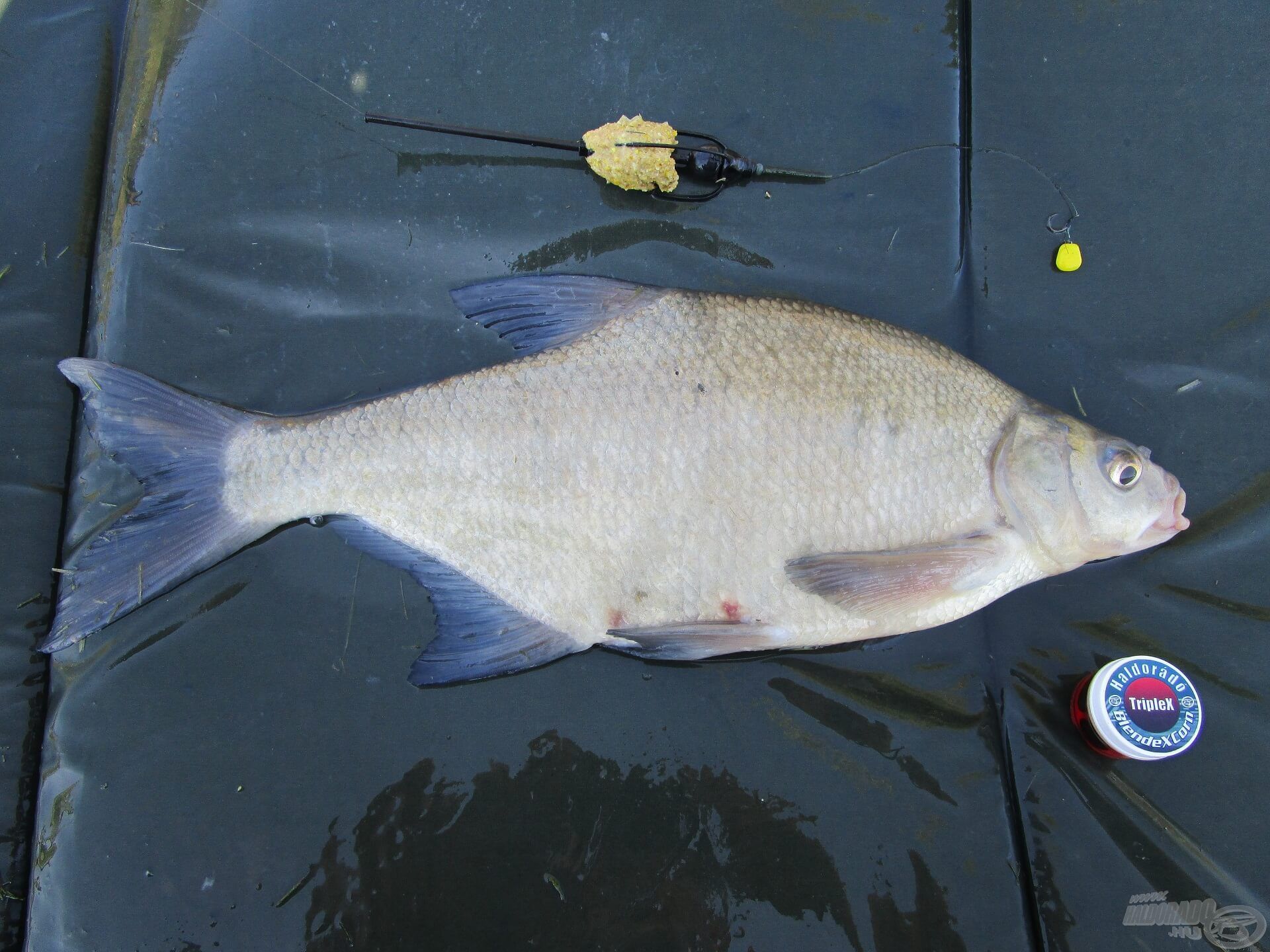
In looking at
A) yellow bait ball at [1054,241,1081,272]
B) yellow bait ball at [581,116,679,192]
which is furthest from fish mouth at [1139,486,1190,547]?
yellow bait ball at [581,116,679,192]

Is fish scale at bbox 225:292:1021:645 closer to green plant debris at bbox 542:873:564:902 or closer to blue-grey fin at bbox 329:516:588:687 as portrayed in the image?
blue-grey fin at bbox 329:516:588:687

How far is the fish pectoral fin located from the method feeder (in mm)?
989

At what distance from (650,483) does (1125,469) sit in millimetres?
1130

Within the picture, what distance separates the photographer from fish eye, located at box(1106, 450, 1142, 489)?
1.65m

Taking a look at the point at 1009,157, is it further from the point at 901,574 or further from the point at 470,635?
the point at 470,635

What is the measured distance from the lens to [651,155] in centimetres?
171

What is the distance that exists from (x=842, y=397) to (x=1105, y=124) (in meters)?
1.13

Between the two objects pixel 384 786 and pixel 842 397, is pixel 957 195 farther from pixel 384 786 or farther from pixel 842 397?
pixel 384 786

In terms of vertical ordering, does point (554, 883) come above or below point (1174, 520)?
below

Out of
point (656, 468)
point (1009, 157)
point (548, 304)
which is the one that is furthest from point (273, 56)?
point (1009, 157)

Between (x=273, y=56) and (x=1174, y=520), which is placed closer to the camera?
(x=1174, y=520)

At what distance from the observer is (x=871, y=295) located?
1838 mm

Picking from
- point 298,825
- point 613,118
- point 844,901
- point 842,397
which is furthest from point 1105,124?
point 298,825

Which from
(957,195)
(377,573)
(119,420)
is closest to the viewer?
(119,420)
